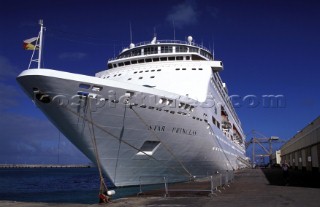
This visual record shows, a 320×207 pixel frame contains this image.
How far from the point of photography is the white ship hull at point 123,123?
15.0m

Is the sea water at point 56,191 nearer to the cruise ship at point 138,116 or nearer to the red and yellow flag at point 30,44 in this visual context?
the cruise ship at point 138,116

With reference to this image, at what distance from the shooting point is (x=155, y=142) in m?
18.2

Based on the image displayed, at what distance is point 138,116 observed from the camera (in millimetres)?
16719

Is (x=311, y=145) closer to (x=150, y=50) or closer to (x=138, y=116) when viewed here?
(x=150, y=50)

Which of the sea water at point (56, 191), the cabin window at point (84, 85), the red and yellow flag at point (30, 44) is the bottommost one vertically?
the sea water at point (56, 191)

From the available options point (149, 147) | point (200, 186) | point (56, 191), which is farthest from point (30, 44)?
point (56, 191)

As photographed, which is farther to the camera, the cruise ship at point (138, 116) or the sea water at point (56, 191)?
the sea water at point (56, 191)

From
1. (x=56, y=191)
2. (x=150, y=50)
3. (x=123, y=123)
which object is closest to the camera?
(x=123, y=123)

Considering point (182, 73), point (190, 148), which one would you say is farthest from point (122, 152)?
point (182, 73)

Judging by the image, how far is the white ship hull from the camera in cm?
1505

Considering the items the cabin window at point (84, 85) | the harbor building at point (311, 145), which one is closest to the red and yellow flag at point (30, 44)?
the cabin window at point (84, 85)

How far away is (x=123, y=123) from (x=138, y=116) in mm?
844

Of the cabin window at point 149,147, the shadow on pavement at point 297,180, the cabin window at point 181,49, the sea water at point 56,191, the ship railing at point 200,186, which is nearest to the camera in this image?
the ship railing at point 200,186

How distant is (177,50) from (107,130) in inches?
495
